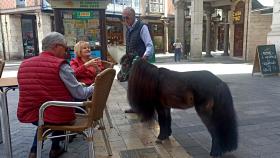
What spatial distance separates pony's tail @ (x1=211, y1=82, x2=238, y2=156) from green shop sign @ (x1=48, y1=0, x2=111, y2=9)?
16.4 ft

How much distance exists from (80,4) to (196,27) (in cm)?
1117

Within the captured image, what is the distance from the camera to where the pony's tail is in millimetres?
A: 3156

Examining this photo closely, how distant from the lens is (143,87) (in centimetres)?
341

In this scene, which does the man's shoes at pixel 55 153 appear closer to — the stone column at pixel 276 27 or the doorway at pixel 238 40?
the stone column at pixel 276 27

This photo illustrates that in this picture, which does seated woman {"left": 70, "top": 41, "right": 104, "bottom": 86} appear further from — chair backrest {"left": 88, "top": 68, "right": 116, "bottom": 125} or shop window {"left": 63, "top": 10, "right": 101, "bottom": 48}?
shop window {"left": 63, "top": 10, "right": 101, "bottom": 48}

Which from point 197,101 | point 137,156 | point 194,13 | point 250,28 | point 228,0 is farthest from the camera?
point 228,0

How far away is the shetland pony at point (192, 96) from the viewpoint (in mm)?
3176

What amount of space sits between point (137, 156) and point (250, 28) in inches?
556

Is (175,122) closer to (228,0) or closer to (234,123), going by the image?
(234,123)

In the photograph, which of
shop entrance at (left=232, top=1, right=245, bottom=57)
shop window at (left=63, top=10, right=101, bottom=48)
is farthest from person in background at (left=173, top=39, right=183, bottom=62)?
shop window at (left=63, top=10, right=101, bottom=48)

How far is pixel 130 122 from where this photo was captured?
479 centimetres

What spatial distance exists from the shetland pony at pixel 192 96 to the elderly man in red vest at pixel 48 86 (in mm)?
782

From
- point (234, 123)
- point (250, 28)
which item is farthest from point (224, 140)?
point (250, 28)

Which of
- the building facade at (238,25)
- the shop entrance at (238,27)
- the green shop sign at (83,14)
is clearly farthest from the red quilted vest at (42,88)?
the shop entrance at (238,27)
